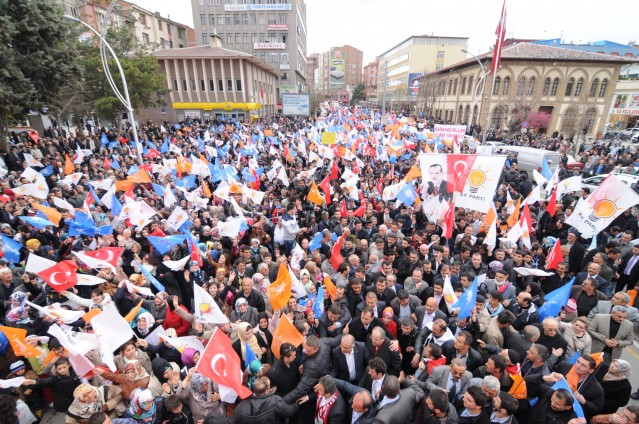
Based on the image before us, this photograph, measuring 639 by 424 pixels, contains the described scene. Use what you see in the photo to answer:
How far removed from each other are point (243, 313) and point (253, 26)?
67264 millimetres

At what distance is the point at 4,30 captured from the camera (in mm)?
13219

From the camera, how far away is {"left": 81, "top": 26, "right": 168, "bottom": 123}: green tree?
23959 millimetres

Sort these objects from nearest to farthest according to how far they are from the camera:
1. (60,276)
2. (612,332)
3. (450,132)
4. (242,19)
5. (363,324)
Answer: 1. (612,332)
2. (363,324)
3. (60,276)
4. (450,132)
5. (242,19)

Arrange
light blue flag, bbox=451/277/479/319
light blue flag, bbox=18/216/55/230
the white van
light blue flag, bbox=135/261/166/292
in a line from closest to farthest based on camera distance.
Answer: light blue flag, bbox=451/277/479/319 < light blue flag, bbox=135/261/166/292 < light blue flag, bbox=18/216/55/230 < the white van

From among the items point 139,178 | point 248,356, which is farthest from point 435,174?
point 139,178

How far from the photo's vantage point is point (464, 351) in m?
4.07

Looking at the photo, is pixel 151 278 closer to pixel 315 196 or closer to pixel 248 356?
pixel 248 356

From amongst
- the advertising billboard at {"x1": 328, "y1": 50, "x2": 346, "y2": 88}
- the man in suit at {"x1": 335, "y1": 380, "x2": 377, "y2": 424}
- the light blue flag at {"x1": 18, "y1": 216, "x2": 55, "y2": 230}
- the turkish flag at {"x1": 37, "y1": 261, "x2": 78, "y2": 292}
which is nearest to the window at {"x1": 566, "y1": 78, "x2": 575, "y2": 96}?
the man in suit at {"x1": 335, "y1": 380, "x2": 377, "y2": 424}

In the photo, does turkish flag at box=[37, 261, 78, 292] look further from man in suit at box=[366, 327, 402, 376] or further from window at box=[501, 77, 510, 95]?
window at box=[501, 77, 510, 95]

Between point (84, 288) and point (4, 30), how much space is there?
A: 13.6 metres

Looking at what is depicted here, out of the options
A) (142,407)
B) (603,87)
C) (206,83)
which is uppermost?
(206,83)

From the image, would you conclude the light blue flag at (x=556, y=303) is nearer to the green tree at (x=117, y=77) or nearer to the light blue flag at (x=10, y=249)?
the light blue flag at (x=10, y=249)

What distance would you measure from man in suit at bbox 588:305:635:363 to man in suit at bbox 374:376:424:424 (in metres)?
3.01

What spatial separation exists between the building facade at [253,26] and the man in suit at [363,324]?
215 ft
